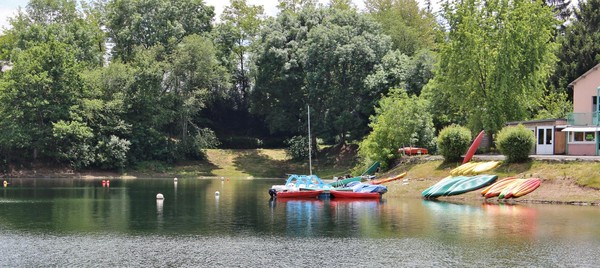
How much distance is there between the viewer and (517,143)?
60.2 m

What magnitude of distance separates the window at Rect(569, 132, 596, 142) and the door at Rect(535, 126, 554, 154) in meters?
1.81

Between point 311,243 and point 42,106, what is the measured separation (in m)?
67.9

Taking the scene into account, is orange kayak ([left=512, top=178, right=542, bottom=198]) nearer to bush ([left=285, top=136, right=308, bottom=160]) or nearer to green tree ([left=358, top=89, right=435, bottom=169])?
green tree ([left=358, top=89, right=435, bottom=169])

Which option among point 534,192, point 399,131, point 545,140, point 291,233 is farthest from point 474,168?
point 291,233

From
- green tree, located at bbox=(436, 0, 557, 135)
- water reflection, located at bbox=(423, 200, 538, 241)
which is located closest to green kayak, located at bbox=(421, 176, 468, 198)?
water reflection, located at bbox=(423, 200, 538, 241)

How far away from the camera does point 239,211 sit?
5069 cm

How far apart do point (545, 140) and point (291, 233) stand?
1389 inches

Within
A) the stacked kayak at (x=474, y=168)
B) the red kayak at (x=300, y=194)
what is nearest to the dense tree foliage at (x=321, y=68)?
the stacked kayak at (x=474, y=168)

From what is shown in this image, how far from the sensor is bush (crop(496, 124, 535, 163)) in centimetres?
6003

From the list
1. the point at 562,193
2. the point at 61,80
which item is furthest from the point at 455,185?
the point at 61,80

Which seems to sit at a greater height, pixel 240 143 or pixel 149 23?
pixel 149 23

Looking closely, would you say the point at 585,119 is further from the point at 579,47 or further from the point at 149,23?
the point at 149,23

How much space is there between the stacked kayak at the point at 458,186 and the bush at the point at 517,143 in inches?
131

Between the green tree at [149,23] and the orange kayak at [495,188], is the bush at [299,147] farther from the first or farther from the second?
the orange kayak at [495,188]
